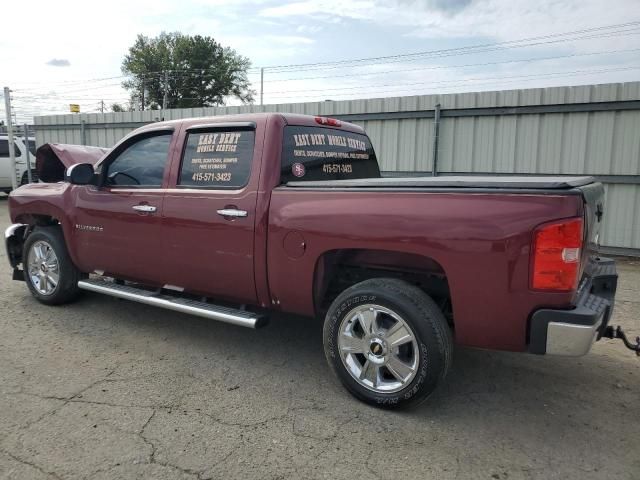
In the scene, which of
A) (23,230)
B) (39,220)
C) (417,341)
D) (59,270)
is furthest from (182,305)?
(23,230)

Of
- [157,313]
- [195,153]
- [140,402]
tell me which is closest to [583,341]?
[140,402]

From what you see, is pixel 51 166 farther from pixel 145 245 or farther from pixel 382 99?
pixel 382 99

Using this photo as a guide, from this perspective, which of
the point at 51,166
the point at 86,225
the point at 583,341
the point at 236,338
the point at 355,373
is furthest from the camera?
the point at 51,166

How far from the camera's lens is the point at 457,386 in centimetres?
362

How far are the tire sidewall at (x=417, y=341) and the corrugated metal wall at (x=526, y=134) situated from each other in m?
6.88

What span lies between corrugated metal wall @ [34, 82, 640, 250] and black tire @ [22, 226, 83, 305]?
6609 millimetres

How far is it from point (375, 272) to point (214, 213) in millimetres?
1276

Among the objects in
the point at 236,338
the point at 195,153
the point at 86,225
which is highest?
the point at 195,153

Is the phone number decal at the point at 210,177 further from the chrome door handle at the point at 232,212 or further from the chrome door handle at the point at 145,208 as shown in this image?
the chrome door handle at the point at 145,208

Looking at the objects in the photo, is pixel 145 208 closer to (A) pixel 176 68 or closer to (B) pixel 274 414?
(B) pixel 274 414

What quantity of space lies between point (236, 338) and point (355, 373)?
1533mm

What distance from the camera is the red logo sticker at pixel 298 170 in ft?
12.8

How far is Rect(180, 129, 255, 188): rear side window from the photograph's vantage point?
153 inches

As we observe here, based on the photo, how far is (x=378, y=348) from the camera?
3.19 m
